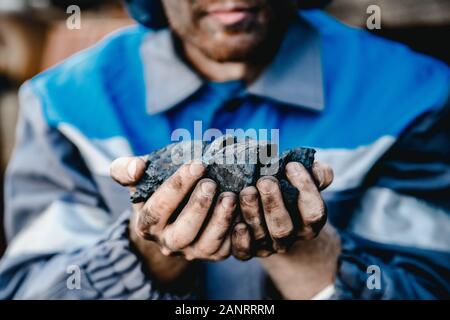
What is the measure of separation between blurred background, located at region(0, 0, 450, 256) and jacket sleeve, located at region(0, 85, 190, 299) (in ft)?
1.62

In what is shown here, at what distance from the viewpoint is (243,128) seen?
1094mm

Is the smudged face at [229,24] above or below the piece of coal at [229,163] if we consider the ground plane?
above

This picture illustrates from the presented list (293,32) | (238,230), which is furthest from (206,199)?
(293,32)

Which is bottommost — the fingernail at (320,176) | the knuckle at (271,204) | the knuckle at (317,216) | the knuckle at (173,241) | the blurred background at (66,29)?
the knuckle at (173,241)

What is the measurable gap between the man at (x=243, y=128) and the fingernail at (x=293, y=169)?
0.71 feet

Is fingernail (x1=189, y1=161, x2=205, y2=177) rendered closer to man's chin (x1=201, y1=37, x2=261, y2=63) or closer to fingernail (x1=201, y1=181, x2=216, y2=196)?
fingernail (x1=201, y1=181, x2=216, y2=196)

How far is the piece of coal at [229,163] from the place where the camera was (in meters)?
0.74

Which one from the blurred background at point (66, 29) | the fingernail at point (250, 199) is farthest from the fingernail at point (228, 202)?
the blurred background at point (66, 29)

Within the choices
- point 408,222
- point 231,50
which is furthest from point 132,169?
point 408,222

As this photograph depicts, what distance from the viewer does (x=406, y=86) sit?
43.8 inches

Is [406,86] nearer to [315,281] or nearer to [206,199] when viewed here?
[315,281]

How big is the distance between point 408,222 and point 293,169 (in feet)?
1.34

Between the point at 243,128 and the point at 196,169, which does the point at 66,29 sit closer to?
the point at 243,128

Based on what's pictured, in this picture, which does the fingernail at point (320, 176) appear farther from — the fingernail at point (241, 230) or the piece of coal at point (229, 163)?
the fingernail at point (241, 230)
